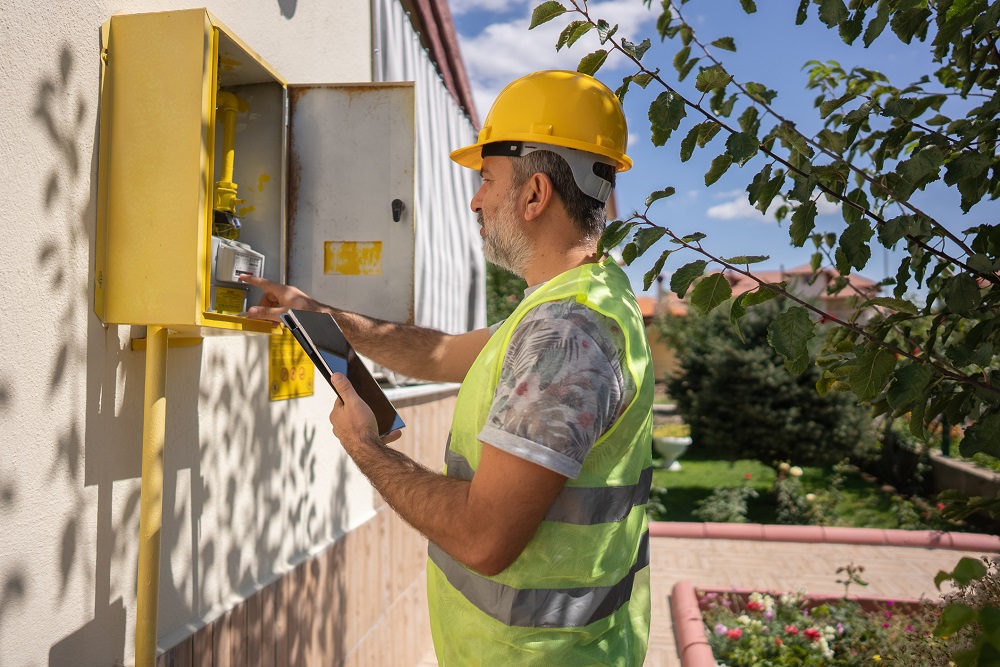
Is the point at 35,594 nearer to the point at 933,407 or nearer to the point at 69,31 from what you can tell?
the point at 69,31

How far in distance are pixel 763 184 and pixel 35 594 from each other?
76.3 inches

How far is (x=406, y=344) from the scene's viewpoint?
2520mm

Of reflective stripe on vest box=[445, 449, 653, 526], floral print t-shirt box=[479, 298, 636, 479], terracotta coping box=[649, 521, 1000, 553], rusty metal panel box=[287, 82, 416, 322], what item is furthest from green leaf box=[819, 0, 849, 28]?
terracotta coping box=[649, 521, 1000, 553]

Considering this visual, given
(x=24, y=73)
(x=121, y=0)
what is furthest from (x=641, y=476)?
(x=121, y=0)

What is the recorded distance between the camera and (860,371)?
164 centimetres

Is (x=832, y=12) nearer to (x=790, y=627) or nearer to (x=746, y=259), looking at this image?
(x=746, y=259)

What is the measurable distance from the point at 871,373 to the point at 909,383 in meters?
0.09

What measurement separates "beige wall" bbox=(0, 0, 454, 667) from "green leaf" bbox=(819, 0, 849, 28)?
175cm

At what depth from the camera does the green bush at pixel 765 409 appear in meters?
9.41

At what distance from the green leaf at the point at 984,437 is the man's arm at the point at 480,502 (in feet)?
2.93

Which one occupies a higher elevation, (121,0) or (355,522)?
(121,0)

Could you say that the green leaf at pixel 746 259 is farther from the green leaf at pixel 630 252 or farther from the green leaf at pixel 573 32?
the green leaf at pixel 573 32

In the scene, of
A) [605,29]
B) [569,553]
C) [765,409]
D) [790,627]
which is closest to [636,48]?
[605,29]

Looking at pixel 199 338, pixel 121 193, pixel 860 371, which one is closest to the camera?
pixel 860 371
